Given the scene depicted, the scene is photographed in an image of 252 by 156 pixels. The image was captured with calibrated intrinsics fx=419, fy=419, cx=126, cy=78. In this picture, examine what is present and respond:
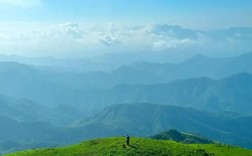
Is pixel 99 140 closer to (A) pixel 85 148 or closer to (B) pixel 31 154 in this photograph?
(A) pixel 85 148

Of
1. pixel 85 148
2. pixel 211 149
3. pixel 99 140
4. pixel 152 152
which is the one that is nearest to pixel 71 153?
pixel 85 148

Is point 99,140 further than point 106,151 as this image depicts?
Yes

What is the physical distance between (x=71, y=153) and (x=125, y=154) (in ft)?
39.1

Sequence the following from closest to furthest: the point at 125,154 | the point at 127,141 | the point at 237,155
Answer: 1. the point at 125,154
2. the point at 127,141
3. the point at 237,155

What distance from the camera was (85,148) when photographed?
268 feet

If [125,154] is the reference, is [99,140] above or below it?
above

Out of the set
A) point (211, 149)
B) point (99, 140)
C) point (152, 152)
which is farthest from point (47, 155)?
point (211, 149)

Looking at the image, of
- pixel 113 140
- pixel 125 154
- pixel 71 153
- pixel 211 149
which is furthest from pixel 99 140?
pixel 211 149

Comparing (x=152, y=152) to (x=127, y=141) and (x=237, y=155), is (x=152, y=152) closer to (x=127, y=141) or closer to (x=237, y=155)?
(x=127, y=141)

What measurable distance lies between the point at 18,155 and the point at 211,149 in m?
40.6

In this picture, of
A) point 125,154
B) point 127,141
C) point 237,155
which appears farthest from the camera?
point 237,155

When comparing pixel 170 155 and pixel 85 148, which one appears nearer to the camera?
pixel 170 155

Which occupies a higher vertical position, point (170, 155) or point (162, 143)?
point (162, 143)

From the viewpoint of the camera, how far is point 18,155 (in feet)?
274
